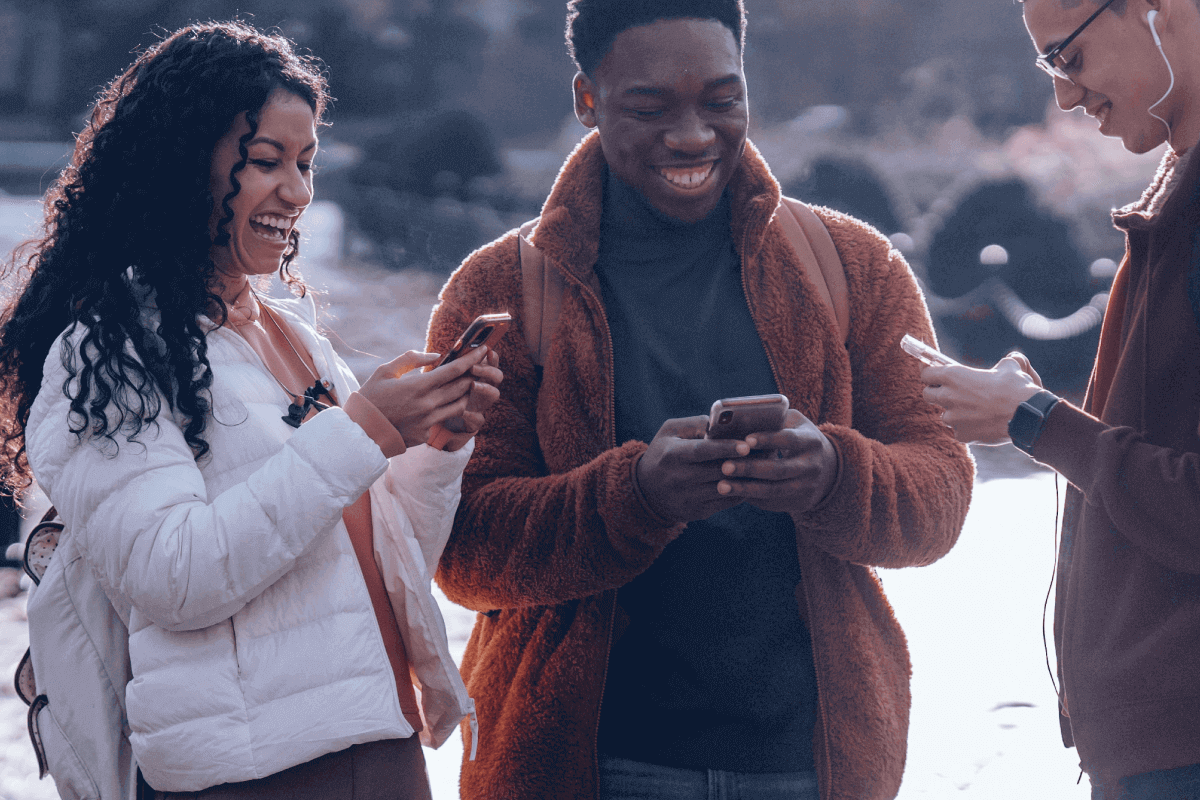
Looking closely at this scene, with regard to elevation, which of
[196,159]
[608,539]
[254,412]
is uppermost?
[196,159]

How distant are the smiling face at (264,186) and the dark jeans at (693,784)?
962 mm

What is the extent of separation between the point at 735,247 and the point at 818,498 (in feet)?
1.64

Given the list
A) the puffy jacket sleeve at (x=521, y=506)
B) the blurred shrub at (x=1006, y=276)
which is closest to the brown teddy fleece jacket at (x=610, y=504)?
the puffy jacket sleeve at (x=521, y=506)

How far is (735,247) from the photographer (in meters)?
1.87

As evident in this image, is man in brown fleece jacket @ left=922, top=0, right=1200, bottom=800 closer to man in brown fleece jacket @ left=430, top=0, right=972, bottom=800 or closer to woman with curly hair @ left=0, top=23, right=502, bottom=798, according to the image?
man in brown fleece jacket @ left=430, top=0, right=972, bottom=800

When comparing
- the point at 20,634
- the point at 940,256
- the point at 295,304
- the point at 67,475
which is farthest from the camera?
the point at 940,256

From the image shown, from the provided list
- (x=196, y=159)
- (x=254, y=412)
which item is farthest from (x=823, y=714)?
(x=196, y=159)

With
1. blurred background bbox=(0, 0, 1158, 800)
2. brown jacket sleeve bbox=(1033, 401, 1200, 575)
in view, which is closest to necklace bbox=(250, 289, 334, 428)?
brown jacket sleeve bbox=(1033, 401, 1200, 575)

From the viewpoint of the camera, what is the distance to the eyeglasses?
1543 mm

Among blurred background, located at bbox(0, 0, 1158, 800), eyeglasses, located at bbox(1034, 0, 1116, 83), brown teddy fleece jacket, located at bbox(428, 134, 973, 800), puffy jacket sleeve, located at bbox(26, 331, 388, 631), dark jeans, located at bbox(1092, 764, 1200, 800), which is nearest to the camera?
puffy jacket sleeve, located at bbox(26, 331, 388, 631)

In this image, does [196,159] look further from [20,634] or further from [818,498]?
[20,634]

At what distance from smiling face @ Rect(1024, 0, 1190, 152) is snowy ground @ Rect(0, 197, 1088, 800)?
1341 mm

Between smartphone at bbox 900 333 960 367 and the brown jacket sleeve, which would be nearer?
the brown jacket sleeve

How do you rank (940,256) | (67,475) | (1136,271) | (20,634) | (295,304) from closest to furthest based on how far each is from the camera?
(67,475) → (1136,271) → (295,304) → (20,634) → (940,256)
